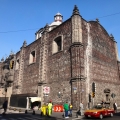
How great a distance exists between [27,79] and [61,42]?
11651 millimetres

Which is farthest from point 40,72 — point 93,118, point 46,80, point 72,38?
point 93,118

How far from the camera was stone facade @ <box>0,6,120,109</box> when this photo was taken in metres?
19.2

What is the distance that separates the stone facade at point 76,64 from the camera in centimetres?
1917

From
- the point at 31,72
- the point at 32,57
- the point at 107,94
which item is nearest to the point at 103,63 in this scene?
the point at 107,94

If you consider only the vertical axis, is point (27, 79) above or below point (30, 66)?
below

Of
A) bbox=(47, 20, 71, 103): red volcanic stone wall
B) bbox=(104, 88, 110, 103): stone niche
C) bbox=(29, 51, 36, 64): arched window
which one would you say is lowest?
bbox=(104, 88, 110, 103): stone niche

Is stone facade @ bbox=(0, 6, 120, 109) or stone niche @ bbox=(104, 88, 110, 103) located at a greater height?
stone facade @ bbox=(0, 6, 120, 109)

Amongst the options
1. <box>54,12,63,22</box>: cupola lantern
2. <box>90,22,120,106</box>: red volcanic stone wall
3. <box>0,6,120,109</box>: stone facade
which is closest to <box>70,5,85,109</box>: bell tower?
<box>0,6,120,109</box>: stone facade

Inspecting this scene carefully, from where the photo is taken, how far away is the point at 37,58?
90.8 ft

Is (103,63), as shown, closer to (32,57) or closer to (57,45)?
(57,45)

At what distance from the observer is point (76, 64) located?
19.0 m

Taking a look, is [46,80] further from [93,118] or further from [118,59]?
[118,59]

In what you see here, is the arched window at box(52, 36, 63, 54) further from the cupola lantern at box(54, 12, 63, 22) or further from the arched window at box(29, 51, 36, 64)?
the cupola lantern at box(54, 12, 63, 22)

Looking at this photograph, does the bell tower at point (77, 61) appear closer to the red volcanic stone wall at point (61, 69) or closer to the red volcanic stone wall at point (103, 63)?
the red volcanic stone wall at point (61, 69)
